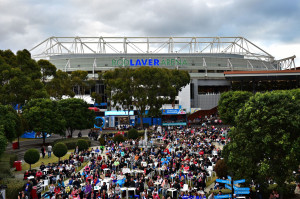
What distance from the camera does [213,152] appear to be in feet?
87.5

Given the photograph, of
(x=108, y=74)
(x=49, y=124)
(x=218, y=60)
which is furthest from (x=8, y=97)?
(x=218, y=60)

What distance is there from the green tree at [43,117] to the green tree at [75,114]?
331 centimetres

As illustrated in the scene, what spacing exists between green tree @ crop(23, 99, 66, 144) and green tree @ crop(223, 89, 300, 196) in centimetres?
2584

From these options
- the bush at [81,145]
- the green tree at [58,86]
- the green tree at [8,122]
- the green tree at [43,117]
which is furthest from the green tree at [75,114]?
the green tree at [58,86]

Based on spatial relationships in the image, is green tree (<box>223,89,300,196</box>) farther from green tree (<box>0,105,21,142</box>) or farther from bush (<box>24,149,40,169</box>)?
green tree (<box>0,105,21,142</box>)

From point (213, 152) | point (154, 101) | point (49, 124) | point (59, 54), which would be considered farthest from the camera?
point (59, 54)

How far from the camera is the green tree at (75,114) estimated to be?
131 ft

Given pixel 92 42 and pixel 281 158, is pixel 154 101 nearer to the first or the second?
pixel 281 158

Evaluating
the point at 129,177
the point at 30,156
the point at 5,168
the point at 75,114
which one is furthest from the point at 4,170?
the point at 75,114

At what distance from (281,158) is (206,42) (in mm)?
79579

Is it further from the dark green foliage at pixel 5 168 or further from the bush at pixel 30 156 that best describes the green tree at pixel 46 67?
the bush at pixel 30 156

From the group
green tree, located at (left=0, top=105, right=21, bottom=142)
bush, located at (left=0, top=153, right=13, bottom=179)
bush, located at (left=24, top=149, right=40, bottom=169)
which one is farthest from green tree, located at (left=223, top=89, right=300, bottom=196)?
green tree, located at (left=0, top=105, right=21, bottom=142)

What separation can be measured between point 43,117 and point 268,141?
2843 centimetres

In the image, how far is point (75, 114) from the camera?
4038 centimetres
